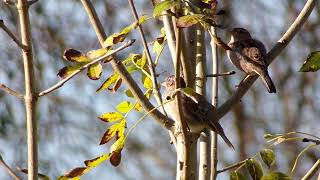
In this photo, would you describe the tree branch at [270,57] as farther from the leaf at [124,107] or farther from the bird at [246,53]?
the bird at [246,53]

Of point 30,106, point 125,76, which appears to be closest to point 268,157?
point 125,76

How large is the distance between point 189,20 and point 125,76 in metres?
0.42

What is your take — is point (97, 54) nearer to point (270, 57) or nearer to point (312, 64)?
point (312, 64)

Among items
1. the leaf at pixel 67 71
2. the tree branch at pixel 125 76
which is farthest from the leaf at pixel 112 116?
the leaf at pixel 67 71

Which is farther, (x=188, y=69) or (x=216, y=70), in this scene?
(x=216, y=70)

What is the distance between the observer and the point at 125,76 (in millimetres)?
1805

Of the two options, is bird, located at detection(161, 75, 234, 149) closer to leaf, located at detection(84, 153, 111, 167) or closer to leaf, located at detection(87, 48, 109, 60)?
leaf, located at detection(84, 153, 111, 167)

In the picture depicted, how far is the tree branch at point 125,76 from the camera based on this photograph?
70.1 inches

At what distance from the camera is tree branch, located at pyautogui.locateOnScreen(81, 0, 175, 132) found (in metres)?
1.78

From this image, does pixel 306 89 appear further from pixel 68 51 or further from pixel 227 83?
pixel 68 51

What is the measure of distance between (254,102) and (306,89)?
2.21ft

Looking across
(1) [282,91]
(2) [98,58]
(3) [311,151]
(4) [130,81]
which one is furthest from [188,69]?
(1) [282,91]

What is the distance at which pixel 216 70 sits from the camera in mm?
2297

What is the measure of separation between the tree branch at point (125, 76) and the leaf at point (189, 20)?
1.22 ft
